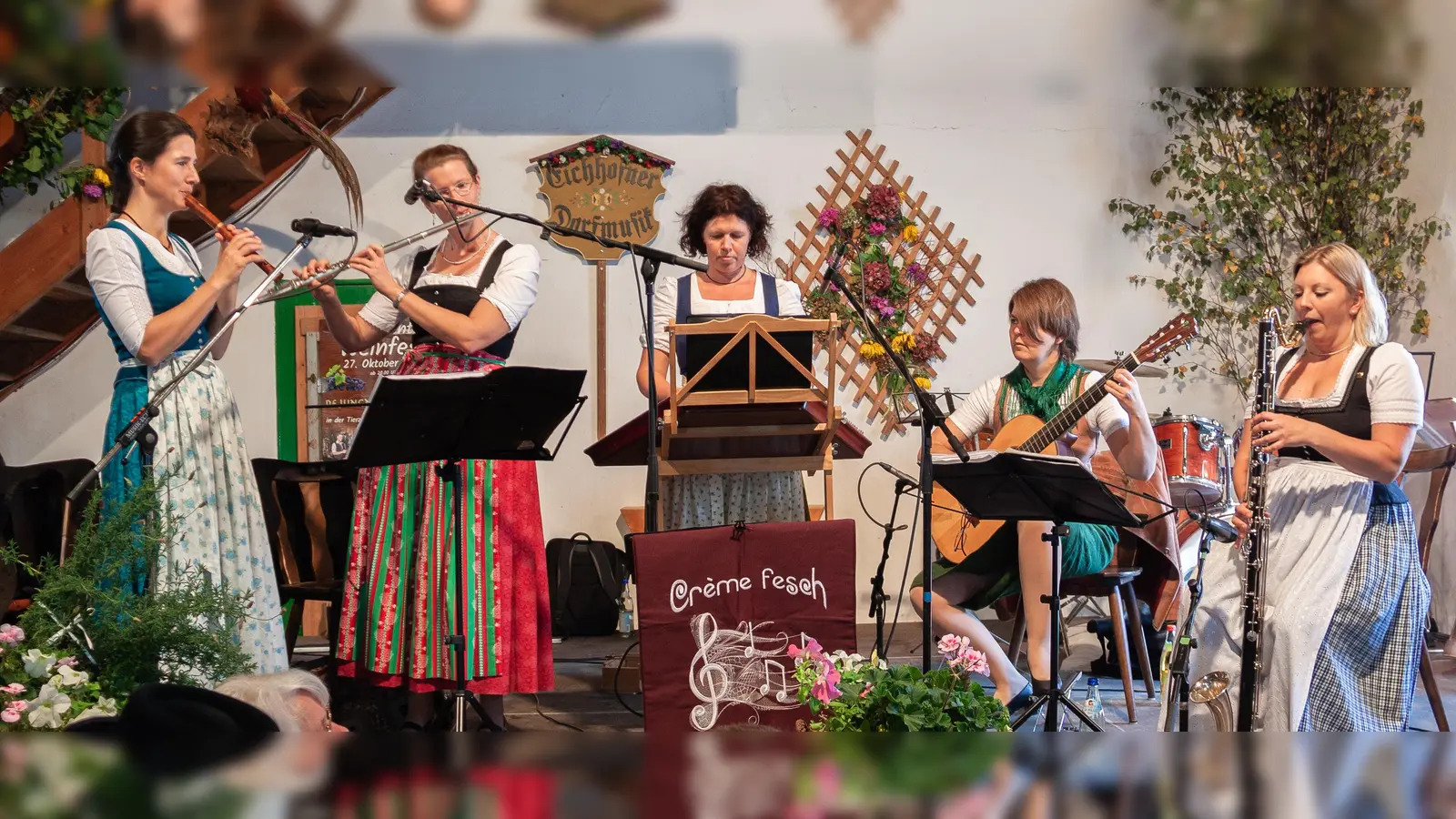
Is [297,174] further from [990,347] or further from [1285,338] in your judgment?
[1285,338]

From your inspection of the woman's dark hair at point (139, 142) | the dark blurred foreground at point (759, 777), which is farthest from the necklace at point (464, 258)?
the dark blurred foreground at point (759, 777)

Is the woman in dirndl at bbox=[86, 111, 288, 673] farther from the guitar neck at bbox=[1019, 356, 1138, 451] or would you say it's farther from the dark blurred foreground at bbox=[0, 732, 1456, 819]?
the dark blurred foreground at bbox=[0, 732, 1456, 819]

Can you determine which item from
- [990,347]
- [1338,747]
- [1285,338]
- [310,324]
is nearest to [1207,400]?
[990,347]

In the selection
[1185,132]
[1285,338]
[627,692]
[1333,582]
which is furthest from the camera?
[1185,132]

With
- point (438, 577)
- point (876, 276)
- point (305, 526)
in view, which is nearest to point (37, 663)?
point (438, 577)

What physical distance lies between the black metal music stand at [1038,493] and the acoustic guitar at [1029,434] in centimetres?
35

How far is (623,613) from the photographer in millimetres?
5496

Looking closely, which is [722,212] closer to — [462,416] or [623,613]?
[462,416]

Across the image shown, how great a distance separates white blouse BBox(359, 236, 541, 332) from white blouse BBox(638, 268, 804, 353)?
39cm

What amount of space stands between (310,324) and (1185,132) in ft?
14.6

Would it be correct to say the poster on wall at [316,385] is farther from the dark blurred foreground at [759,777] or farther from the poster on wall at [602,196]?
the dark blurred foreground at [759,777]

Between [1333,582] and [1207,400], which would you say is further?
[1207,400]

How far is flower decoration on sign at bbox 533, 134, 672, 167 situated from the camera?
5.85 meters

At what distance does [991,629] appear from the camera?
18.9 feet
